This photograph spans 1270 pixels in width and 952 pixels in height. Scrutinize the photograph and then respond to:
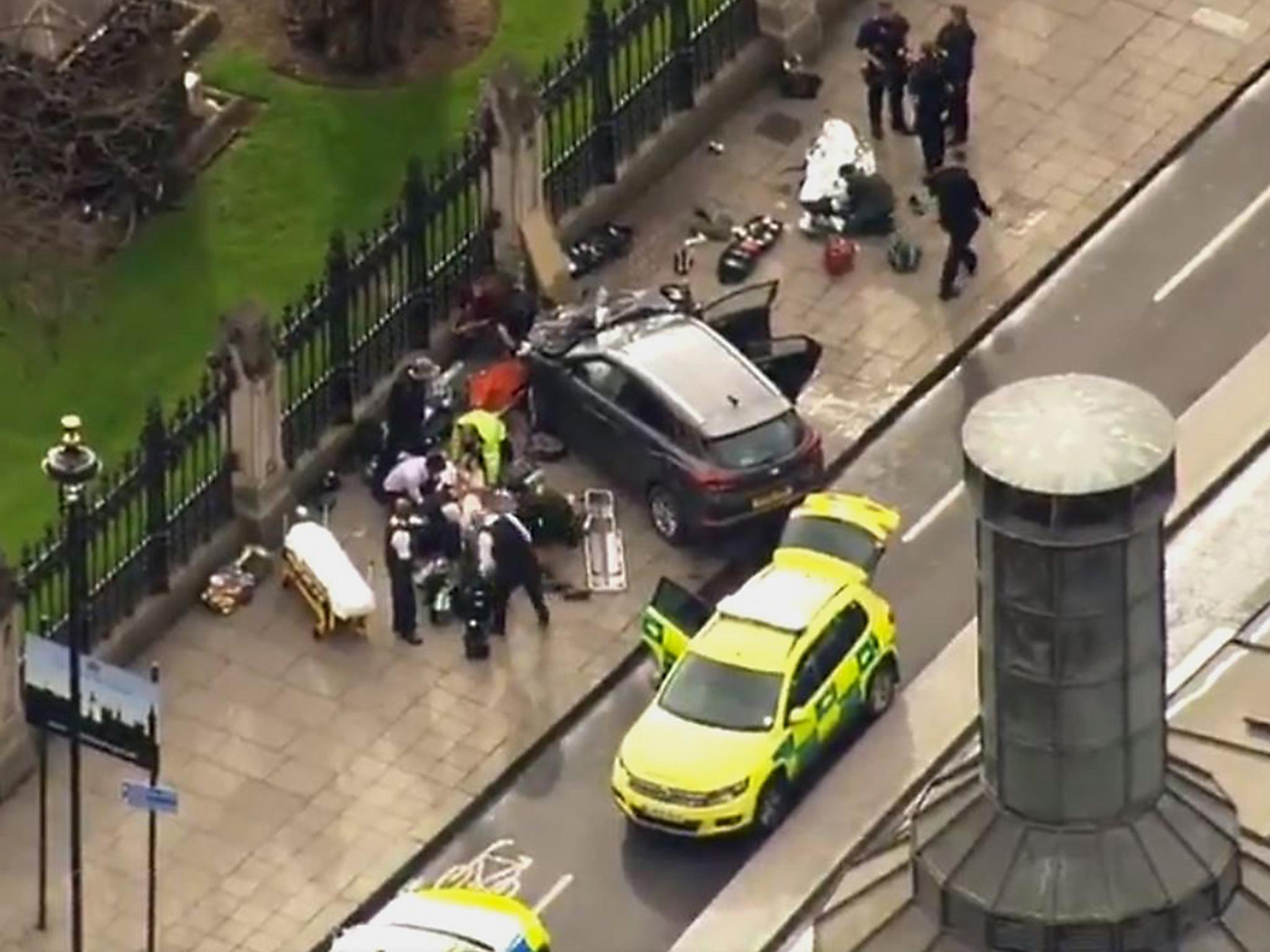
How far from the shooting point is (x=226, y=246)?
4222 centimetres

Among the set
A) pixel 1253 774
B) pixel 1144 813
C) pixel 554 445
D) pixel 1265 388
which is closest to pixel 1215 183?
pixel 1265 388

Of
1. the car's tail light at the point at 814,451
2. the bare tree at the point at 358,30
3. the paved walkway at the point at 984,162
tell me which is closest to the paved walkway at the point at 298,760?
the car's tail light at the point at 814,451

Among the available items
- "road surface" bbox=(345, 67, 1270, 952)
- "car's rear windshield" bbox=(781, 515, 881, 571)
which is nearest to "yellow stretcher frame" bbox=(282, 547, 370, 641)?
"road surface" bbox=(345, 67, 1270, 952)

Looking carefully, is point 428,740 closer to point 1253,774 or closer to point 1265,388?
point 1265,388

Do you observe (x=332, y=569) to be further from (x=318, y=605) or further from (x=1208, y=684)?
(x=1208, y=684)

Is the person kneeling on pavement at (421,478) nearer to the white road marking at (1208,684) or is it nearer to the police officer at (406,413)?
the police officer at (406,413)

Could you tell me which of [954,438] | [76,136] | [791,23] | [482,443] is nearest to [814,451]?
[954,438]

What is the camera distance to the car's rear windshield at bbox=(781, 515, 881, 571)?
1420 inches

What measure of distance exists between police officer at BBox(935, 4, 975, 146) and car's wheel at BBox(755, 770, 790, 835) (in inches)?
421

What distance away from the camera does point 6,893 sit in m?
35.0

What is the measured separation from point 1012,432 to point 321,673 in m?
24.9

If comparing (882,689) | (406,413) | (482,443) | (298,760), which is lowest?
(882,689)

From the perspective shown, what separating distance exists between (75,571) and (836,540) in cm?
662

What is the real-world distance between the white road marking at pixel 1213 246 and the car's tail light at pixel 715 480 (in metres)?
6.02
